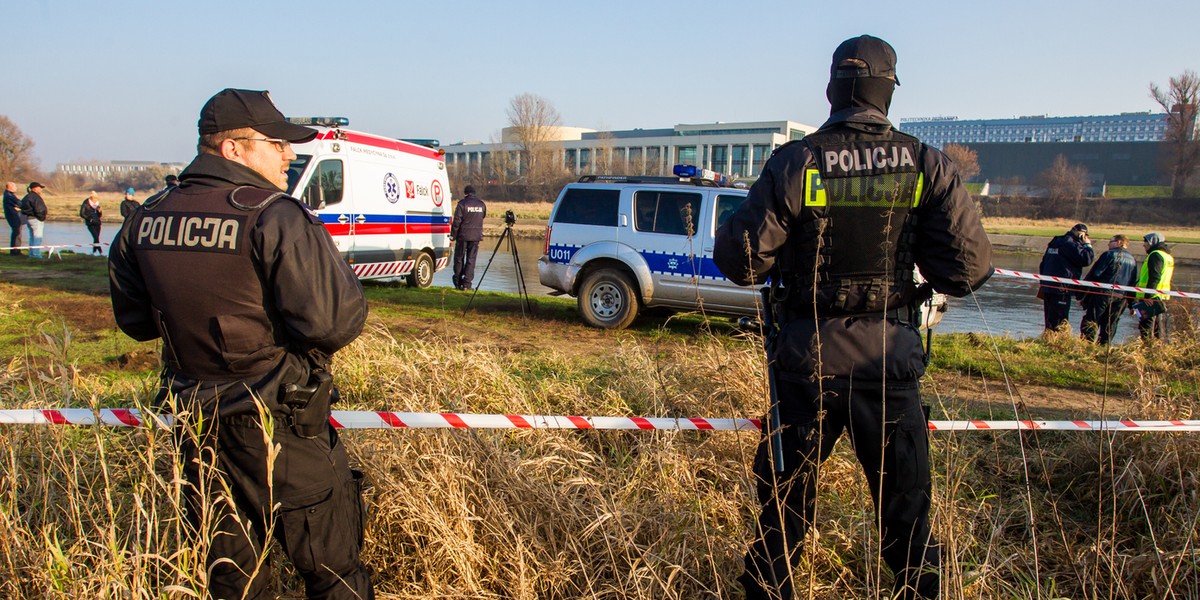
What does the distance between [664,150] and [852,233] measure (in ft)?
259

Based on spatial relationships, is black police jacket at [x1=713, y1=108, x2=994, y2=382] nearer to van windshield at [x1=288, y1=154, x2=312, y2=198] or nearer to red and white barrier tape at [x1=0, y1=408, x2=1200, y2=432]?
red and white barrier tape at [x1=0, y1=408, x2=1200, y2=432]

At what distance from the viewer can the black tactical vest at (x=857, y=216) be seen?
7.64ft

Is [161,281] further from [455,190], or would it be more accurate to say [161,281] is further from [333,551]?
[455,190]

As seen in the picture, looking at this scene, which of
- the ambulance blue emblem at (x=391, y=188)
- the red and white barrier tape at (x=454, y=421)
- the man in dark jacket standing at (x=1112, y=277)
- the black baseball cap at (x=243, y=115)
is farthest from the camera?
the ambulance blue emblem at (x=391, y=188)

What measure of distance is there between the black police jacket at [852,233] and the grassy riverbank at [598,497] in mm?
491

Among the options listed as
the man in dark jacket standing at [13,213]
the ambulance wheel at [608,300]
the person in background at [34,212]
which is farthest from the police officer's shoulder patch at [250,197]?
the man in dark jacket standing at [13,213]

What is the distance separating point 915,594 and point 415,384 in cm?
307

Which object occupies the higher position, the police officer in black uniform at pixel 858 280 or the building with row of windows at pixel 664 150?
the building with row of windows at pixel 664 150

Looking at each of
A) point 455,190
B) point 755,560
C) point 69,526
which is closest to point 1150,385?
point 755,560

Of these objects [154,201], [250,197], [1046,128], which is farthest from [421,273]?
[1046,128]

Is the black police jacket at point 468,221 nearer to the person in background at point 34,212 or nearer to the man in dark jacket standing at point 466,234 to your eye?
the man in dark jacket standing at point 466,234

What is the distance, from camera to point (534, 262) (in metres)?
20.0

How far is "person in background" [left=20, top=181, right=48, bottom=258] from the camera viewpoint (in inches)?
586

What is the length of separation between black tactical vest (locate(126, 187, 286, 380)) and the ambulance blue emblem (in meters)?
9.40
